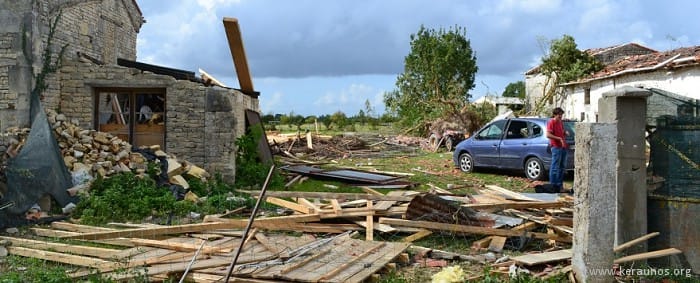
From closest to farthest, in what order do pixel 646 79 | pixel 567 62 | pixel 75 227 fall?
pixel 75 227, pixel 646 79, pixel 567 62

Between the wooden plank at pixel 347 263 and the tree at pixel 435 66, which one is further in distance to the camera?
the tree at pixel 435 66

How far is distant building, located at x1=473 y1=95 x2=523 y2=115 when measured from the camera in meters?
29.1

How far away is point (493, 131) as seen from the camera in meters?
15.5

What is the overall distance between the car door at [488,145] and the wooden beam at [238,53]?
6.37 meters

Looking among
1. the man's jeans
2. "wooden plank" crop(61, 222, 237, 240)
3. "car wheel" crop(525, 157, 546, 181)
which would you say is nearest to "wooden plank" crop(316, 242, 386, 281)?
"wooden plank" crop(61, 222, 237, 240)

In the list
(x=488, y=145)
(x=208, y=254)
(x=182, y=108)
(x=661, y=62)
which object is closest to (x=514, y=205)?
(x=208, y=254)

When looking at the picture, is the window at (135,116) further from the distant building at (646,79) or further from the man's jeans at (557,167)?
the distant building at (646,79)

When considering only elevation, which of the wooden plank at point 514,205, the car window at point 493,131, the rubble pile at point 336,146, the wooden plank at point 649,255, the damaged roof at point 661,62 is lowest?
the wooden plank at point 649,255

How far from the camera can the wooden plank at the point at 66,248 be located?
6.92 metres

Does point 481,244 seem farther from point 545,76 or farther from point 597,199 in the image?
point 545,76

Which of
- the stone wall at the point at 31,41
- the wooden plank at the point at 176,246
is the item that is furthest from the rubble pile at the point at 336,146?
the wooden plank at the point at 176,246

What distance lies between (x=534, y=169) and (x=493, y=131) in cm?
188

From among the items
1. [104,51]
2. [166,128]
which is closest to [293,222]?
[166,128]

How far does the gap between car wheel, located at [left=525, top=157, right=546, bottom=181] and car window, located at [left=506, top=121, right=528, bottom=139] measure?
724 millimetres
